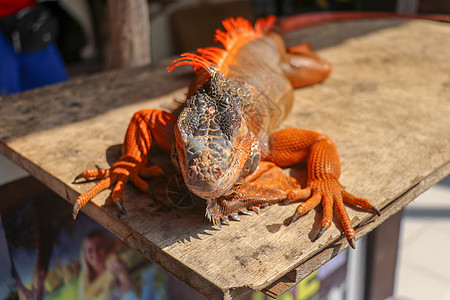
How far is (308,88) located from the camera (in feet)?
9.10

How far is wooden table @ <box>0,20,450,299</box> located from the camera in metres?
1.38

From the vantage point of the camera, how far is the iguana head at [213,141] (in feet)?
4.35

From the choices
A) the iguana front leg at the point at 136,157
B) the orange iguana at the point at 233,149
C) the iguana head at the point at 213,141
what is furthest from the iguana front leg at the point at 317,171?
the iguana front leg at the point at 136,157

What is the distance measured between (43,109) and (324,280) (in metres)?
2.22

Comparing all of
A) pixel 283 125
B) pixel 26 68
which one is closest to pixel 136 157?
pixel 283 125

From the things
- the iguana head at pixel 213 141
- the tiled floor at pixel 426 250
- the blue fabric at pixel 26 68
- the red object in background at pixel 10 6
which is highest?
the red object in background at pixel 10 6

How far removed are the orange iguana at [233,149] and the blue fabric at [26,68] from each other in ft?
6.06

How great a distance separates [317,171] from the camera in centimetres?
171

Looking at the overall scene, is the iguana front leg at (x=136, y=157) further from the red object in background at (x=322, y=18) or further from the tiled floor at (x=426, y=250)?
the tiled floor at (x=426, y=250)

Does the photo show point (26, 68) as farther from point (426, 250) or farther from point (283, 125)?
point (426, 250)

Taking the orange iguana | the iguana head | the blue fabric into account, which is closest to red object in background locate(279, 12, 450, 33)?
the orange iguana

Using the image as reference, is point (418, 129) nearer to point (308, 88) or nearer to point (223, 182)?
point (308, 88)

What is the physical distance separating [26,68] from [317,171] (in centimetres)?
266

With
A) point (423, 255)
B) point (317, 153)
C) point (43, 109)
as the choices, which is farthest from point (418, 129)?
point (423, 255)
